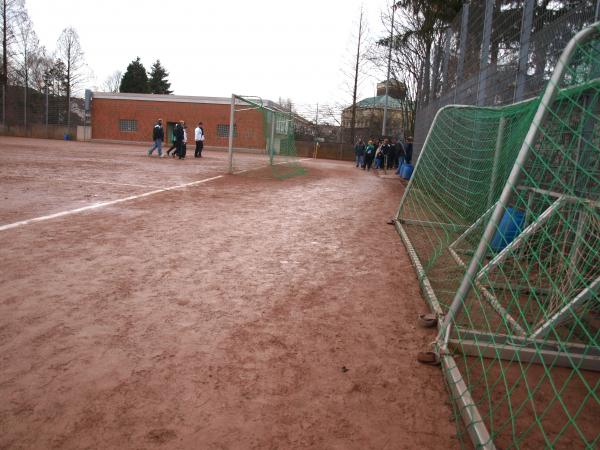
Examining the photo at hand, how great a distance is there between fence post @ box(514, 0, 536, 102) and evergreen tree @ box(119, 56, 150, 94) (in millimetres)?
56804

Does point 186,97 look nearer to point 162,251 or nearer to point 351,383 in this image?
point 162,251

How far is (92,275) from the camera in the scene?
3.83m

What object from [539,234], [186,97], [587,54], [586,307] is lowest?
[586,307]

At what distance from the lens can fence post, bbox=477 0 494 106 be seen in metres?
7.72

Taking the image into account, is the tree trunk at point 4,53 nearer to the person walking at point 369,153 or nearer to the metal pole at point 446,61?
the person walking at point 369,153

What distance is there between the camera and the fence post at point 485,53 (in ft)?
25.3

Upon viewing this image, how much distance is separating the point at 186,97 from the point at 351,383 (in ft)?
128

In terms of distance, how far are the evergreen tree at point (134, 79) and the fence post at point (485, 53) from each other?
5495cm

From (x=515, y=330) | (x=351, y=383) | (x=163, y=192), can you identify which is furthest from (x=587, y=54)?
(x=163, y=192)

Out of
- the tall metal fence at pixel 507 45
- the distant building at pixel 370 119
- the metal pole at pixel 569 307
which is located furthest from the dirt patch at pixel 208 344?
the distant building at pixel 370 119

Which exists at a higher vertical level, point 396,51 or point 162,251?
point 396,51

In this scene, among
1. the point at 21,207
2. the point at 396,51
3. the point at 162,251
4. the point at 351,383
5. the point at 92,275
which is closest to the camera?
the point at 351,383

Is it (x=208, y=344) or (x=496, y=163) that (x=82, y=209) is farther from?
(x=496, y=163)

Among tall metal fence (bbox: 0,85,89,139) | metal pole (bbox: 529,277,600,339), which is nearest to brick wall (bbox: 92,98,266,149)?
tall metal fence (bbox: 0,85,89,139)
